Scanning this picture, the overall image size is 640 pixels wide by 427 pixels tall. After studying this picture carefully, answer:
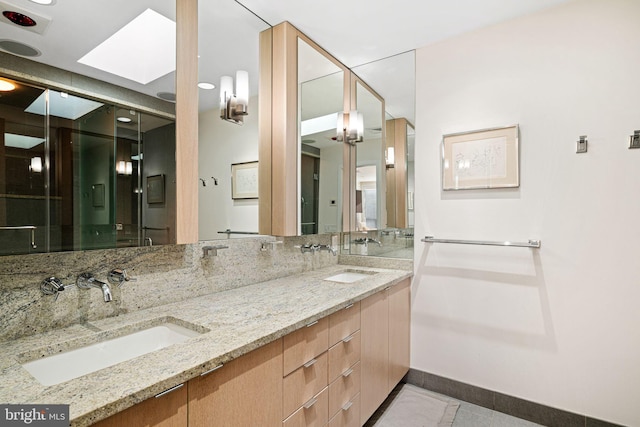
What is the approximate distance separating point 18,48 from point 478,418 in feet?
9.89

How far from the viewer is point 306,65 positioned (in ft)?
7.44

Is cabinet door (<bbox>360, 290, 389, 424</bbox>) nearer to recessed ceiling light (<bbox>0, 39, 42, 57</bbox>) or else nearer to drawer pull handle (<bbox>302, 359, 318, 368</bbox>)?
drawer pull handle (<bbox>302, 359, 318, 368</bbox>)

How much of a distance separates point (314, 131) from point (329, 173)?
0.38 metres

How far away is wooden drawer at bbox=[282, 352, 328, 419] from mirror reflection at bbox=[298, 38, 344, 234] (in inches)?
37.9

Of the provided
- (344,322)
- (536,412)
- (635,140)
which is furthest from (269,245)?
(635,140)

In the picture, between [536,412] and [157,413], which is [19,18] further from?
[536,412]

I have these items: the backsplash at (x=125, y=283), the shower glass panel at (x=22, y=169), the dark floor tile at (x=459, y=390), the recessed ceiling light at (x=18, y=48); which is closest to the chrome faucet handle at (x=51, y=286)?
the backsplash at (x=125, y=283)

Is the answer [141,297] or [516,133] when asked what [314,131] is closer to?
[516,133]

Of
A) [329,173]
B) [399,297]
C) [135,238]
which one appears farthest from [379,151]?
[135,238]

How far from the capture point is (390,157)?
2.78 meters

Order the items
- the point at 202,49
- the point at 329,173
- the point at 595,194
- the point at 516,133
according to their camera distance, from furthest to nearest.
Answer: the point at 329,173
the point at 516,133
the point at 595,194
the point at 202,49

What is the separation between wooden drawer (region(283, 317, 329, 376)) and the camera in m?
1.31

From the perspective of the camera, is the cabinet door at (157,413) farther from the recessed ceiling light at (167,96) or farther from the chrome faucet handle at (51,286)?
the recessed ceiling light at (167,96)

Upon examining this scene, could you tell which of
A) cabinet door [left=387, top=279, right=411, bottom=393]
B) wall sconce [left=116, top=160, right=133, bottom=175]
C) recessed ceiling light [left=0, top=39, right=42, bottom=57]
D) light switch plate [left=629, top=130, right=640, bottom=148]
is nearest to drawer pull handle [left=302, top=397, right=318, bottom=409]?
cabinet door [left=387, top=279, right=411, bottom=393]
